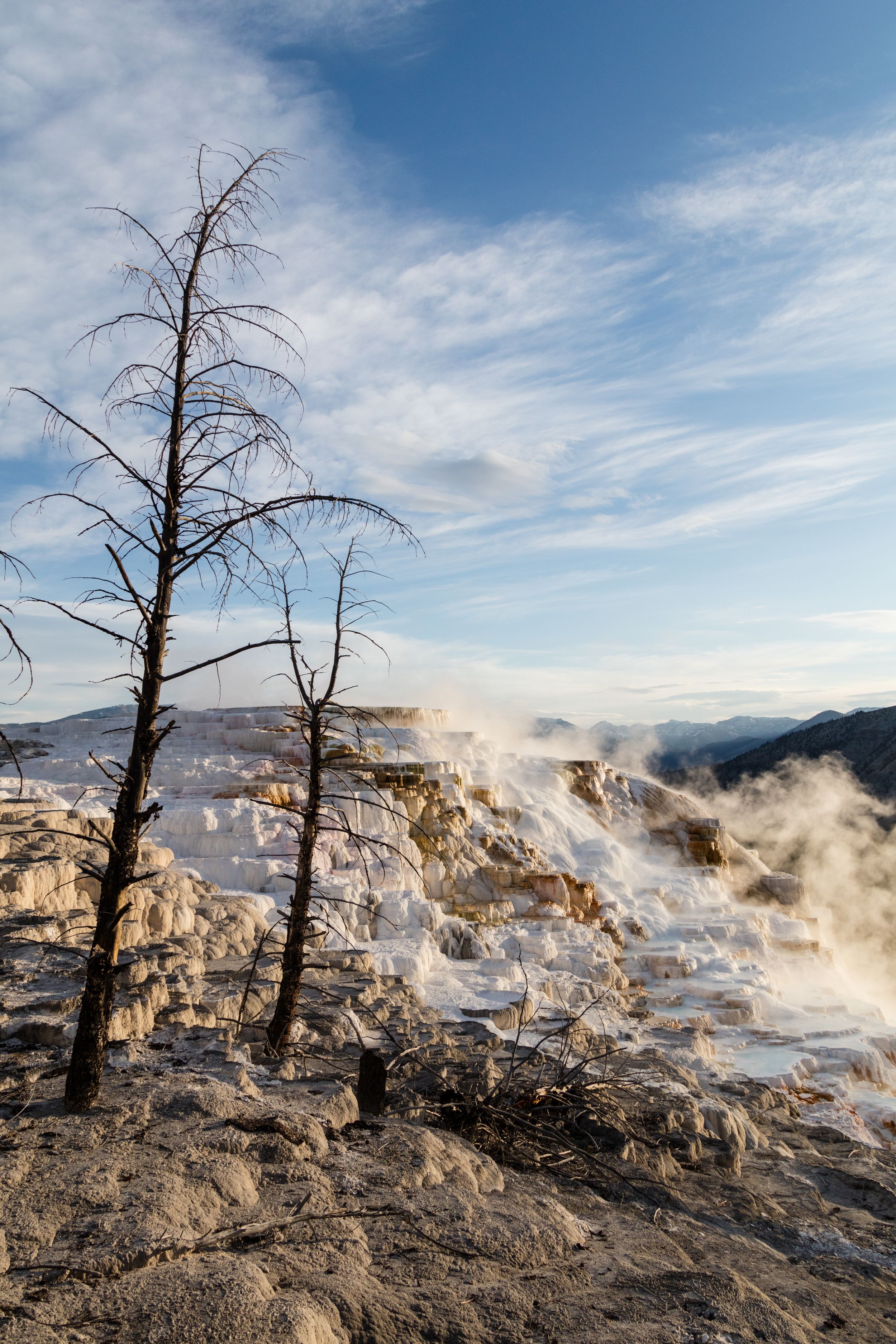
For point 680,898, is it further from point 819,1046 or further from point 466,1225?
point 466,1225

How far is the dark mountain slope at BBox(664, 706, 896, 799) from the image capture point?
42.0m

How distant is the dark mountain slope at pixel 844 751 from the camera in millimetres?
42000

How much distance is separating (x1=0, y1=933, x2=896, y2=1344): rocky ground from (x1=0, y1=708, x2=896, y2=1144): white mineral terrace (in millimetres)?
1561

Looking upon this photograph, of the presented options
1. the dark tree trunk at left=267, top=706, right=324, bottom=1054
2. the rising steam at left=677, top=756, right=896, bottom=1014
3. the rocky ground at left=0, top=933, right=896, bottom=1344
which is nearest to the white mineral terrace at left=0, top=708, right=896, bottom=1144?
the dark tree trunk at left=267, top=706, right=324, bottom=1054

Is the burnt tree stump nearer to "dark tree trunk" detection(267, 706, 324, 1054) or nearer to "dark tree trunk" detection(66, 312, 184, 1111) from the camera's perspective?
"dark tree trunk" detection(267, 706, 324, 1054)

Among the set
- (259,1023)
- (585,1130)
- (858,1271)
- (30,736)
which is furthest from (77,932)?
(30,736)

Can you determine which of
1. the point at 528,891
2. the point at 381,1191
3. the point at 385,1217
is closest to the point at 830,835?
the point at 528,891

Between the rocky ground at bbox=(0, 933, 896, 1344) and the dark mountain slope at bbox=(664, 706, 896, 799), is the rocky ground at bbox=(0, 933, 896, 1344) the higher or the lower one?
the lower one

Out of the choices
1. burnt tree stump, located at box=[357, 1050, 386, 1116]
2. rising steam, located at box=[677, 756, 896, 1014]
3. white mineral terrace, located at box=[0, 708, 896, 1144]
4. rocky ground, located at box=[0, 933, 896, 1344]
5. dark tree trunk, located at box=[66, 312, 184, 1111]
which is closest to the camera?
rocky ground, located at box=[0, 933, 896, 1344]

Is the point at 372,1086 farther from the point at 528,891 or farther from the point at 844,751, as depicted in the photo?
the point at 844,751

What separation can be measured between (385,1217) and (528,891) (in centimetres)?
1273

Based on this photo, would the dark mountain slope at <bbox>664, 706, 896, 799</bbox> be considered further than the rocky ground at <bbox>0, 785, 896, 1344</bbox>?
Yes

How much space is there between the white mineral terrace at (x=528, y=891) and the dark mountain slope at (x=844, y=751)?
20.5 meters

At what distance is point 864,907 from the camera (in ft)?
101
